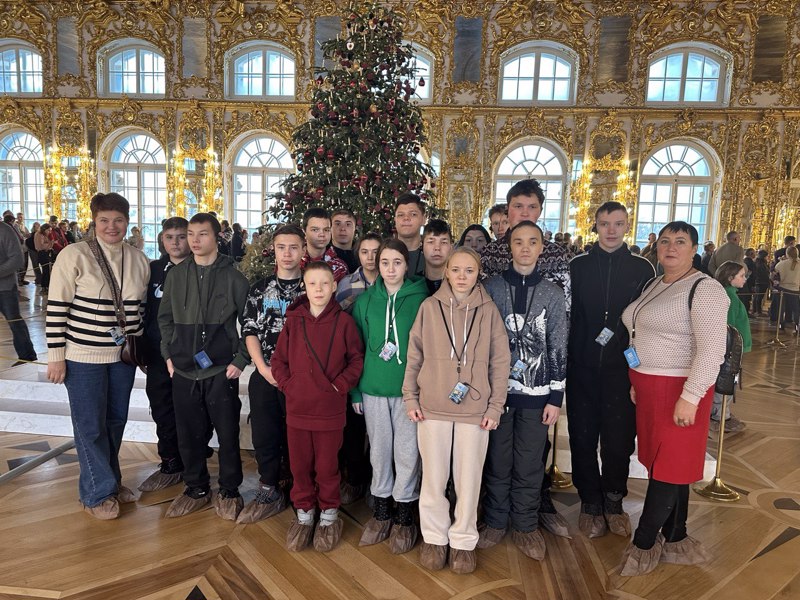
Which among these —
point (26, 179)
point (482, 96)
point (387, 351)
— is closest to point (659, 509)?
point (387, 351)

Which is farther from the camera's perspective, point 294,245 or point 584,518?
point 584,518

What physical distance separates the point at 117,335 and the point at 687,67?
14.7 metres

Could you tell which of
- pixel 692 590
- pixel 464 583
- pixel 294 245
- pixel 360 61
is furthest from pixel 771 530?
pixel 360 61

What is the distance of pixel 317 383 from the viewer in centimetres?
269

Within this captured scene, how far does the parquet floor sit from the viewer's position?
247 centimetres

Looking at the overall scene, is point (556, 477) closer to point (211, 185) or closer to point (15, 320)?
point (15, 320)

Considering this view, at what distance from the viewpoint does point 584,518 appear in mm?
3062

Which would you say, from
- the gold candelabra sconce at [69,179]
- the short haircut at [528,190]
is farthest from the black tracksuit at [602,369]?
the gold candelabra sconce at [69,179]

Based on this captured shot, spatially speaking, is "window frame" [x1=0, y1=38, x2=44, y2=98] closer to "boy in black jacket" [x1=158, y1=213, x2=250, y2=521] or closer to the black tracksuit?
"boy in black jacket" [x1=158, y1=213, x2=250, y2=521]

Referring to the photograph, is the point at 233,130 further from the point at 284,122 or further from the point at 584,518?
the point at 584,518

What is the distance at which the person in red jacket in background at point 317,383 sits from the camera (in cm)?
270

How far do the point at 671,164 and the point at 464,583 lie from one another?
45.6ft

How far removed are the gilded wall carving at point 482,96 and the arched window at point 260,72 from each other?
32 cm

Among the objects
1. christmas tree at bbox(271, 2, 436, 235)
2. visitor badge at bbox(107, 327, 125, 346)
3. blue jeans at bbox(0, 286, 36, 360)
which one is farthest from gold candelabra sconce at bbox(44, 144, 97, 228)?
visitor badge at bbox(107, 327, 125, 346)
